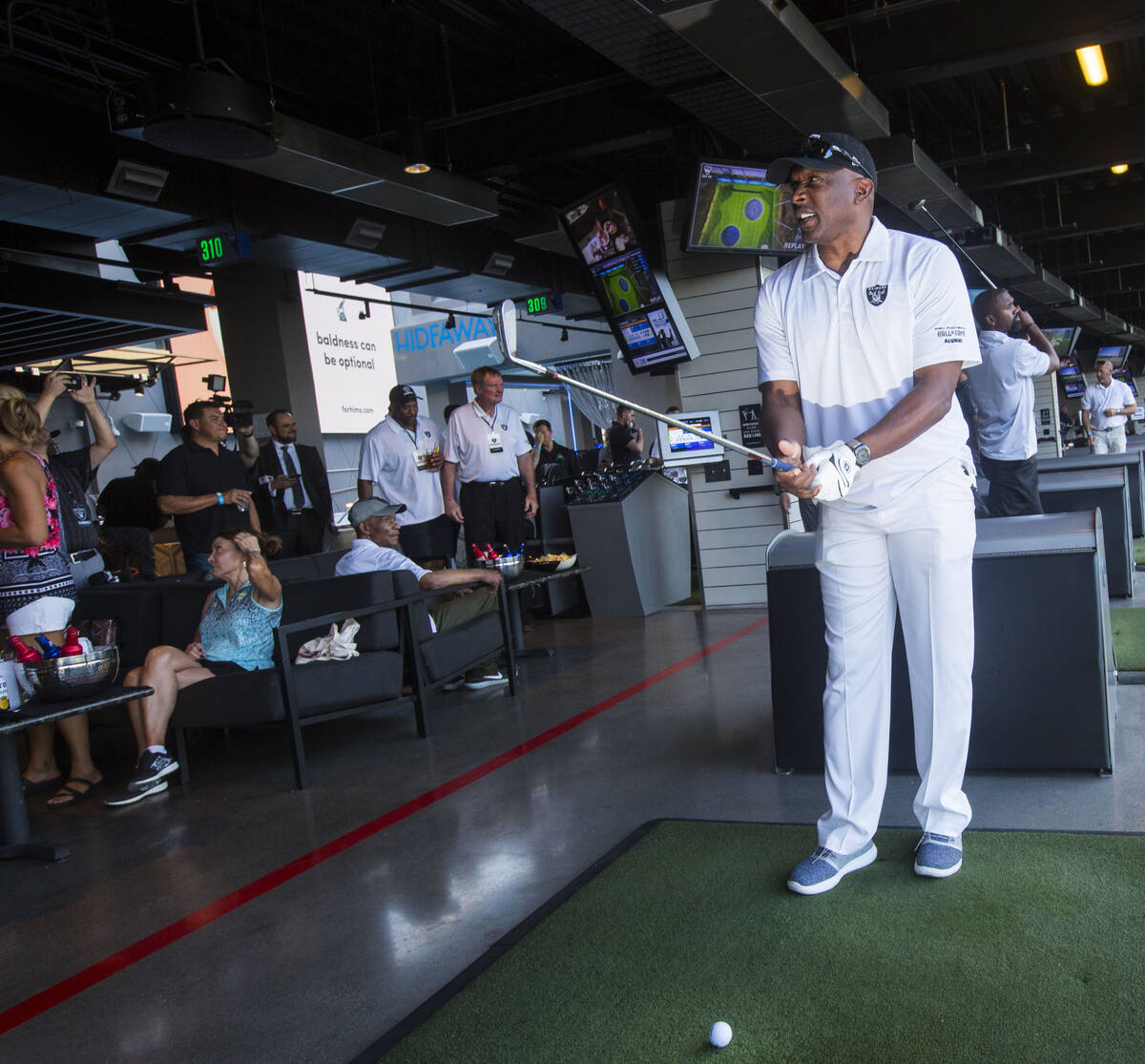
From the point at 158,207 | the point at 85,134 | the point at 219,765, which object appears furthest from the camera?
the point at 158,207

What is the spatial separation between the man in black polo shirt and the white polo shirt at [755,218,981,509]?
13.7 feet

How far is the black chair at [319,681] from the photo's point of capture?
4316 millimetres

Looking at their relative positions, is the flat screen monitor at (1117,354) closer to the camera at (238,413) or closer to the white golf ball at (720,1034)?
the camera at (238,413)

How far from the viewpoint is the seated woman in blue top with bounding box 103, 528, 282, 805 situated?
4.41 metres

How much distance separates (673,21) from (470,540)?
371 cm

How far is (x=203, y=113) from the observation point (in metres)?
4.86

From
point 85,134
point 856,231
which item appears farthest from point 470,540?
point 856,231

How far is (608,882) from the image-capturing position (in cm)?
292

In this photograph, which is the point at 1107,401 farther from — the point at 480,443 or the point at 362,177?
the point at 362,177

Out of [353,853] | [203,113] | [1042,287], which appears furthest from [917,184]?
[1042,287]

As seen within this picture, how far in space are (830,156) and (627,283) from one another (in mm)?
5231

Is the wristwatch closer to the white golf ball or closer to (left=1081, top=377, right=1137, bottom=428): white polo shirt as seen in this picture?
the white golf ball

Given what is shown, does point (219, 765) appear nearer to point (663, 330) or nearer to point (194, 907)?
point (194, 907)

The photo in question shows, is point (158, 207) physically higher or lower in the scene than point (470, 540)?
higher
